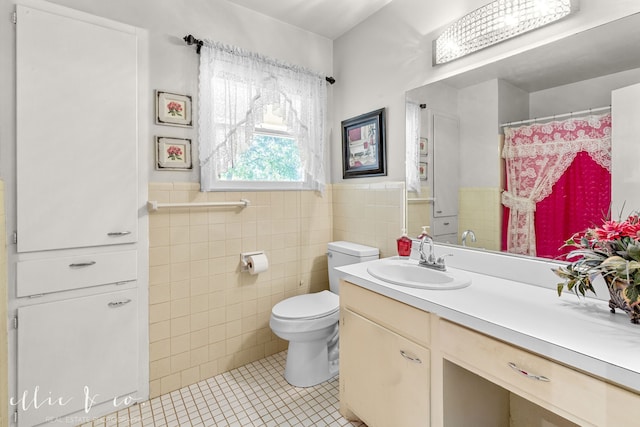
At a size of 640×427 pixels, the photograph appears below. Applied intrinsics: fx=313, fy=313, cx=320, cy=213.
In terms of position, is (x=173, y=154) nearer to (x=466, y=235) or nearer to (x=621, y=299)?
(x=466, y=235)

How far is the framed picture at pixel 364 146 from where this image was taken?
2.23 meters

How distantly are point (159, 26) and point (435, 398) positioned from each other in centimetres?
239

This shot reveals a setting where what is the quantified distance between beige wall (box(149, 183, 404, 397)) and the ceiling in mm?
1242

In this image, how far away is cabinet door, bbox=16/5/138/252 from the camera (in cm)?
151

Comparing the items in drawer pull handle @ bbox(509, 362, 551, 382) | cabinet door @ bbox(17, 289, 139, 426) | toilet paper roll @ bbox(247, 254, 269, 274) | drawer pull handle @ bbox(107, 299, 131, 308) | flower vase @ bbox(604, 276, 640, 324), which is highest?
flower vase @ bbox(604, 276, 640, 324)

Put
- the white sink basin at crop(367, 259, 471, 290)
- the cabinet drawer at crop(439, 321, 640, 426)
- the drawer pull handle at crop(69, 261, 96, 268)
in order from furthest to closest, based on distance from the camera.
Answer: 1. the drawer pull handle at crop(69, 261, 96, 268)
2. the white sink basin at crop(367, 259, 471, 290)
3. the cabinet drawer at crop(439, 321, 640, 426)

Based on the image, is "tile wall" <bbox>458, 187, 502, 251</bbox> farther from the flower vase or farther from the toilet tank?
the toilet tank

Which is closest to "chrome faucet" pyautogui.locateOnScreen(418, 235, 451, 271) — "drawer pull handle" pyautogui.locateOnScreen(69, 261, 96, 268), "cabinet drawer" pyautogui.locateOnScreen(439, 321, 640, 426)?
"cabinet drawer" pyautogui.locateOnScreen(439, 321, 640, 426)

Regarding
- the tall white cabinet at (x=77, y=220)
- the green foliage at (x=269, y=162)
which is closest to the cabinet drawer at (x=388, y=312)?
the green foliage at (x=269, y=162)

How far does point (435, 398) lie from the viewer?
1196 mm

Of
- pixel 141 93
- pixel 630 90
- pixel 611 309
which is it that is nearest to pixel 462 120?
pixel 630 90

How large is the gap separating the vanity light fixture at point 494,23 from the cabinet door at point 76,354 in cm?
228

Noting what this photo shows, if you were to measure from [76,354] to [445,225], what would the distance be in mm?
2126

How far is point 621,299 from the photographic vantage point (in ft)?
3.31
